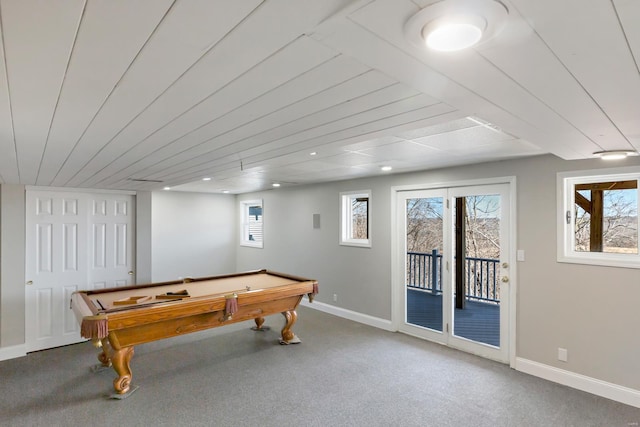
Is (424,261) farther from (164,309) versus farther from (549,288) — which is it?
(164,309)

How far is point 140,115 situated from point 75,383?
316cm

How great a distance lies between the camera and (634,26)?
32.5 inches

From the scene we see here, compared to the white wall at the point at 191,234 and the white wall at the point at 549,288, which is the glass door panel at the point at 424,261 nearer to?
the white wall at the point at 549,288

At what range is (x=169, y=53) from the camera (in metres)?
1.00

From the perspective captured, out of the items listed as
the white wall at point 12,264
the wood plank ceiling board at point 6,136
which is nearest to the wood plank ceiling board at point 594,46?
the wood plank ceiling board at point 6,136

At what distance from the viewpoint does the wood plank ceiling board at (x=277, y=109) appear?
4.02ft

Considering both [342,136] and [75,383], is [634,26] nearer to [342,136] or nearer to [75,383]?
[342,136]

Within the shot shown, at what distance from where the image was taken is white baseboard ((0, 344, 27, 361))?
3.96m

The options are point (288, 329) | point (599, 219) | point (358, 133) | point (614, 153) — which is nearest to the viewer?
point (358, 133)

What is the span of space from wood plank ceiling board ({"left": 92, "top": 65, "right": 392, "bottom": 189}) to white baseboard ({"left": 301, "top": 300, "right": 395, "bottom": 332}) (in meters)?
3.61

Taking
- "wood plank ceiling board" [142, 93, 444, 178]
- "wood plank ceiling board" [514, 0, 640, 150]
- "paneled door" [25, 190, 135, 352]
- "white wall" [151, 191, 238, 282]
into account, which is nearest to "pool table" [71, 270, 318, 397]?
"paneled door" [25, 190, 135, 352]

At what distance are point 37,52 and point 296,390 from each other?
3078 mm

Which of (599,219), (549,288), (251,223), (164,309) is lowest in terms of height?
(164,309)

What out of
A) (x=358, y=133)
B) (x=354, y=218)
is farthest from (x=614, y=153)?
(x=354, y=218)
